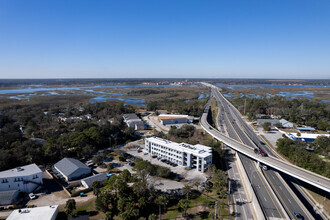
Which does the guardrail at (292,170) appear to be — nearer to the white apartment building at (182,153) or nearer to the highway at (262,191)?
the highway at (262,191)

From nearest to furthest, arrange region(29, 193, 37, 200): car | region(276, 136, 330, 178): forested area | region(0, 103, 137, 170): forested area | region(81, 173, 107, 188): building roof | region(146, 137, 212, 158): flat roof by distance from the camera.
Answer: region(29, 193, 37, 200): car, region(81, 173, 107, 188): building roof, region(276, 136, 330, 178): forested area, region(146, 137, 212, 158): flat roof, region(0, 103, 137, 170): forested area

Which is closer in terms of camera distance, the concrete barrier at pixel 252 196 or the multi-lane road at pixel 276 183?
the concrete barrier at pixel 252 196

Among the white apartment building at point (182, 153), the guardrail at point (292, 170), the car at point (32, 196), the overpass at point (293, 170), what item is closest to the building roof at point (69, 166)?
the car at point (32, 196)

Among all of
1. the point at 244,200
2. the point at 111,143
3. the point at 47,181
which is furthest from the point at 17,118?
the point at 244,200

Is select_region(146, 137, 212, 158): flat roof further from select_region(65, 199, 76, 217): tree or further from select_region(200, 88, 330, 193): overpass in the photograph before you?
select_region(65, 199, 76, 217): tree

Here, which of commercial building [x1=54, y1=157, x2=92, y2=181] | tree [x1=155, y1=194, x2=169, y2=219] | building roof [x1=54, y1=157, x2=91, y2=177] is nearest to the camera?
tree [x1=155, y1=194, x2=169, y2=219]

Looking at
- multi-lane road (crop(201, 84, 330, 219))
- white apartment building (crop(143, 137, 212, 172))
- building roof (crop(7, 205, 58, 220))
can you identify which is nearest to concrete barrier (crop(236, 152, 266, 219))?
multi-lane road (crop(201, 84, 330, 219))
